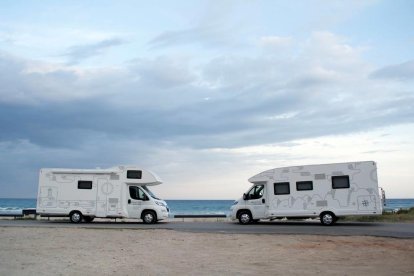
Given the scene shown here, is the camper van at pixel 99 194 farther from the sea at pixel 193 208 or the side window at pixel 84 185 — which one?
the sea at pixel 193 208

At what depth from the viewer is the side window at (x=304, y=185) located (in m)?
22.0

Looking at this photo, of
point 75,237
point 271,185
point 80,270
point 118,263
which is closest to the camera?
point 80,270

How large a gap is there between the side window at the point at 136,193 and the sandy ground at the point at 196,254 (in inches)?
249

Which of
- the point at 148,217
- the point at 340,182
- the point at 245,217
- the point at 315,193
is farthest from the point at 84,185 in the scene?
the point at 340,182

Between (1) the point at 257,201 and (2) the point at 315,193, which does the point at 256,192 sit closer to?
(1) the point at 257,201

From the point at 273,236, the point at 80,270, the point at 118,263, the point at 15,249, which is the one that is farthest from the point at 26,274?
the point at 273,236

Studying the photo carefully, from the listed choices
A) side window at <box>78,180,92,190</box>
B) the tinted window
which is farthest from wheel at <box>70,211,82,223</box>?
the tinted window

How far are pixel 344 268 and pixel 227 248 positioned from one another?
14.1ft

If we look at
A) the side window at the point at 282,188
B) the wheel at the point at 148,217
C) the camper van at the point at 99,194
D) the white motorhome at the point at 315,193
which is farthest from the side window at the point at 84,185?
the side window at the point at 282,188

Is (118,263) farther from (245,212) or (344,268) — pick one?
(245,212)

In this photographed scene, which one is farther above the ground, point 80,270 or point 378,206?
point 378,206

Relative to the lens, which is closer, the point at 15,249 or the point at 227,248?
the point at 15,249

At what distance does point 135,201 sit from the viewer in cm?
2384

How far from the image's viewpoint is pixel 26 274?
29.4ft
